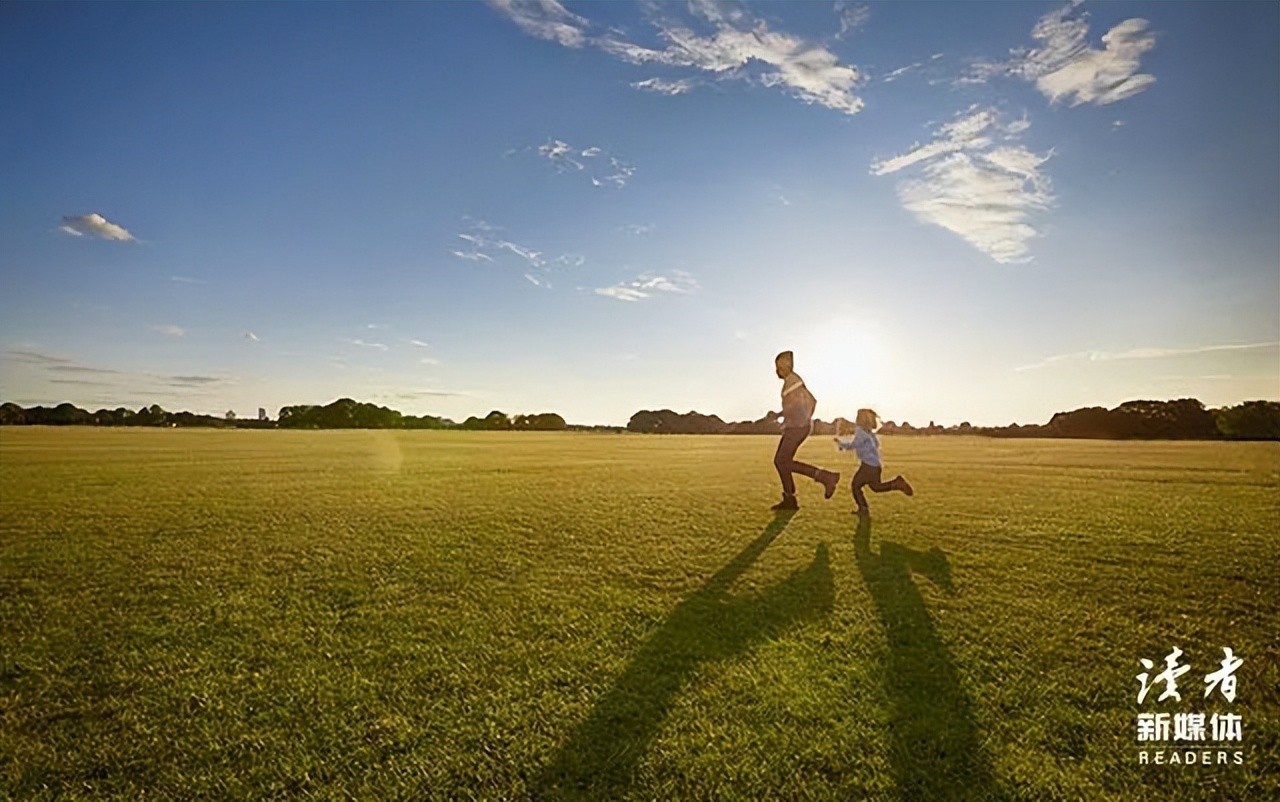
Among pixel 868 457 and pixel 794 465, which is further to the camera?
pixel 794 465

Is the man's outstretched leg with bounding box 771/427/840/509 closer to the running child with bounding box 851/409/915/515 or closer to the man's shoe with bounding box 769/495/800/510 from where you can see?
the man's shoe with bounding box 769/495/800/510

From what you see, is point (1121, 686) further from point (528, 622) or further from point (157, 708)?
point (157, 708)

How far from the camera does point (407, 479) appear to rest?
1811 centimetres

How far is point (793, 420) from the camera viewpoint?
37.9ft

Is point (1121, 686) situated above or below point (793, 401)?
below

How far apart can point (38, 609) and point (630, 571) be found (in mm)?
6161

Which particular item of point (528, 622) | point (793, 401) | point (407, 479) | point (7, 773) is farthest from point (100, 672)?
point (407, 479)

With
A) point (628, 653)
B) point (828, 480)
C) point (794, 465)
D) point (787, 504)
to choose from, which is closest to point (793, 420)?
point (794, 465)

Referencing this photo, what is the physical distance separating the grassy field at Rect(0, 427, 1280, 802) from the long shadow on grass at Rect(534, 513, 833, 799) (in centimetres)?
2

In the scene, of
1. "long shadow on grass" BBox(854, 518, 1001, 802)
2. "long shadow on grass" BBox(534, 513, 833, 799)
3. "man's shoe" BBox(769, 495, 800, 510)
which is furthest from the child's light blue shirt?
"long shadow on grass" BBox(854, 518, 1001, 802)

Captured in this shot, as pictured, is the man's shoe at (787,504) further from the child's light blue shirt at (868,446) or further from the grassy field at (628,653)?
the child's light blue shirt at (868,446)

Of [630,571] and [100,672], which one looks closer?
[100,672]

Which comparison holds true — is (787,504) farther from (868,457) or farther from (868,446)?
(868,446)

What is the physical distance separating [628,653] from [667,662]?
1.17 ft
